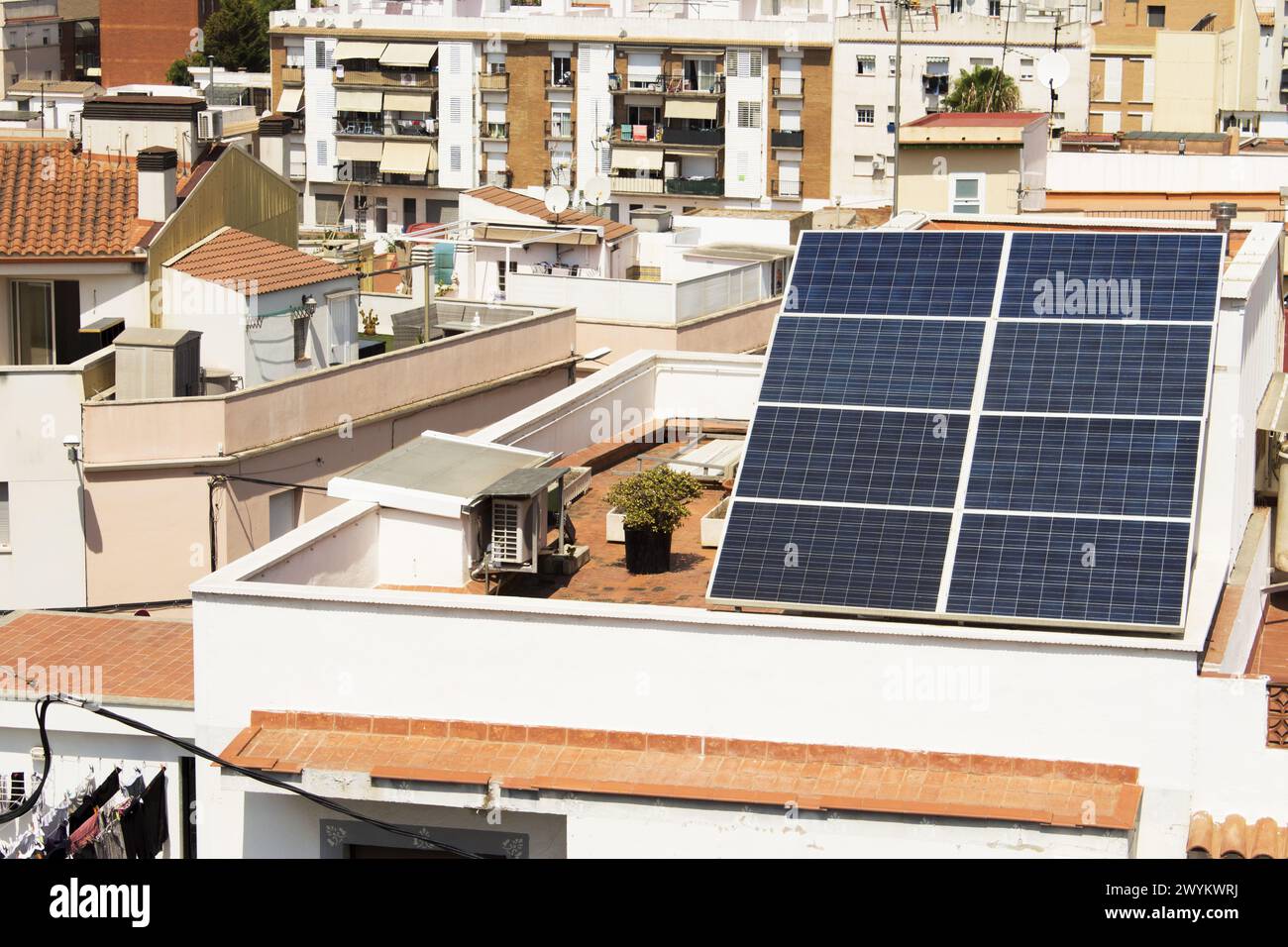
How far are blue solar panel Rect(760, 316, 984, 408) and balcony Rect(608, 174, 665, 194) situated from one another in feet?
306

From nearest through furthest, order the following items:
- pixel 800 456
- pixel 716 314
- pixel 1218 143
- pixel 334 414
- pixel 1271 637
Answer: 1. pixel 800 456
2. pixel 1271 637
3. pixel 334 414
4. pixel 716 314
5. pixel 1218 143

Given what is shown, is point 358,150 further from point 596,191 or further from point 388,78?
point 596,191

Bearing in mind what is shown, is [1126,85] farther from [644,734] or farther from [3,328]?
[644,734]

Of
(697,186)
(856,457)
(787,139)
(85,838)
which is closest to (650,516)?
(856,457)

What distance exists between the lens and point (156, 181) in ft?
124

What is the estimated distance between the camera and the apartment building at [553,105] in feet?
365

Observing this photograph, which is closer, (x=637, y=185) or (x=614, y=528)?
(x=614, y=528)

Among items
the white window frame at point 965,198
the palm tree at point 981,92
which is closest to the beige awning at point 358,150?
the palm tree at point 981,92

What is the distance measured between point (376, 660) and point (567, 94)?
98.9 metres

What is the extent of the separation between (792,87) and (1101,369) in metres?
94.0

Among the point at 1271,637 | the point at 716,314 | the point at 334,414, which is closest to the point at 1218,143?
the point at 716,314

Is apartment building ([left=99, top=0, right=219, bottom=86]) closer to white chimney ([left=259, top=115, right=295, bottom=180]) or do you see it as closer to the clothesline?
white chimney ([left=259, top=115, right=295, bottom=180])

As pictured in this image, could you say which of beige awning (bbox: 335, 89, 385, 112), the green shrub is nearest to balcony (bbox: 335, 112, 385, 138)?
beige awning (bbox: 335, 89, 385, 112)

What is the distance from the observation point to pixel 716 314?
45281 millimetres
